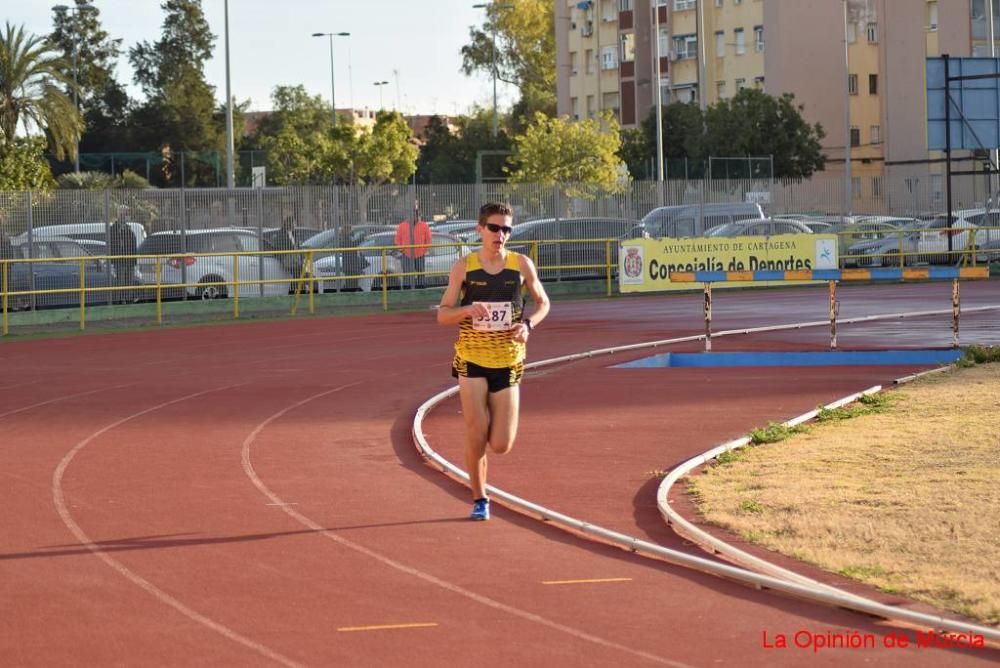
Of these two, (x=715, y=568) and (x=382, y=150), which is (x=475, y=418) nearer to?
(x=715, y=568)

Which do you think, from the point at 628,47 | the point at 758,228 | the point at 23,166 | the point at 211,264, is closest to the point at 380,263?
the point at 211,264

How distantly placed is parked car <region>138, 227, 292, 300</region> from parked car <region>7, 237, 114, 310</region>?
101 cm

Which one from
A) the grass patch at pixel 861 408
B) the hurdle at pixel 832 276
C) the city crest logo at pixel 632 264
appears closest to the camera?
the grass patch at pixel 861 408

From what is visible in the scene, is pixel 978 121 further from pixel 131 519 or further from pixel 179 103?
pixel 179 103

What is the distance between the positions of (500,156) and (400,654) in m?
83.7

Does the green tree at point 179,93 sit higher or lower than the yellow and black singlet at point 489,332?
higher

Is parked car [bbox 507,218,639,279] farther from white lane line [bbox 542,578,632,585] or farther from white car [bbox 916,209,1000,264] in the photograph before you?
white lane line [bbox 542,578,632,585]

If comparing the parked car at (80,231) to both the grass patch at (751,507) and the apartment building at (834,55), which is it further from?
the apartment building at (834,55)

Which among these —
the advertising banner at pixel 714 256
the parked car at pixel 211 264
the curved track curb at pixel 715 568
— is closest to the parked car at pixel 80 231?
the parked car at pixel 211 264

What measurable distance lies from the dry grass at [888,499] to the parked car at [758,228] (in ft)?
80.8

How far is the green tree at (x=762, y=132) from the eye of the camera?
6806cm

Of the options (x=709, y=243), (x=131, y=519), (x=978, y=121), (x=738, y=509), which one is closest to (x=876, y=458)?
(x=738, y=509)

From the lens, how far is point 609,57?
301ft

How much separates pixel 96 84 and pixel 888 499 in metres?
99.9
